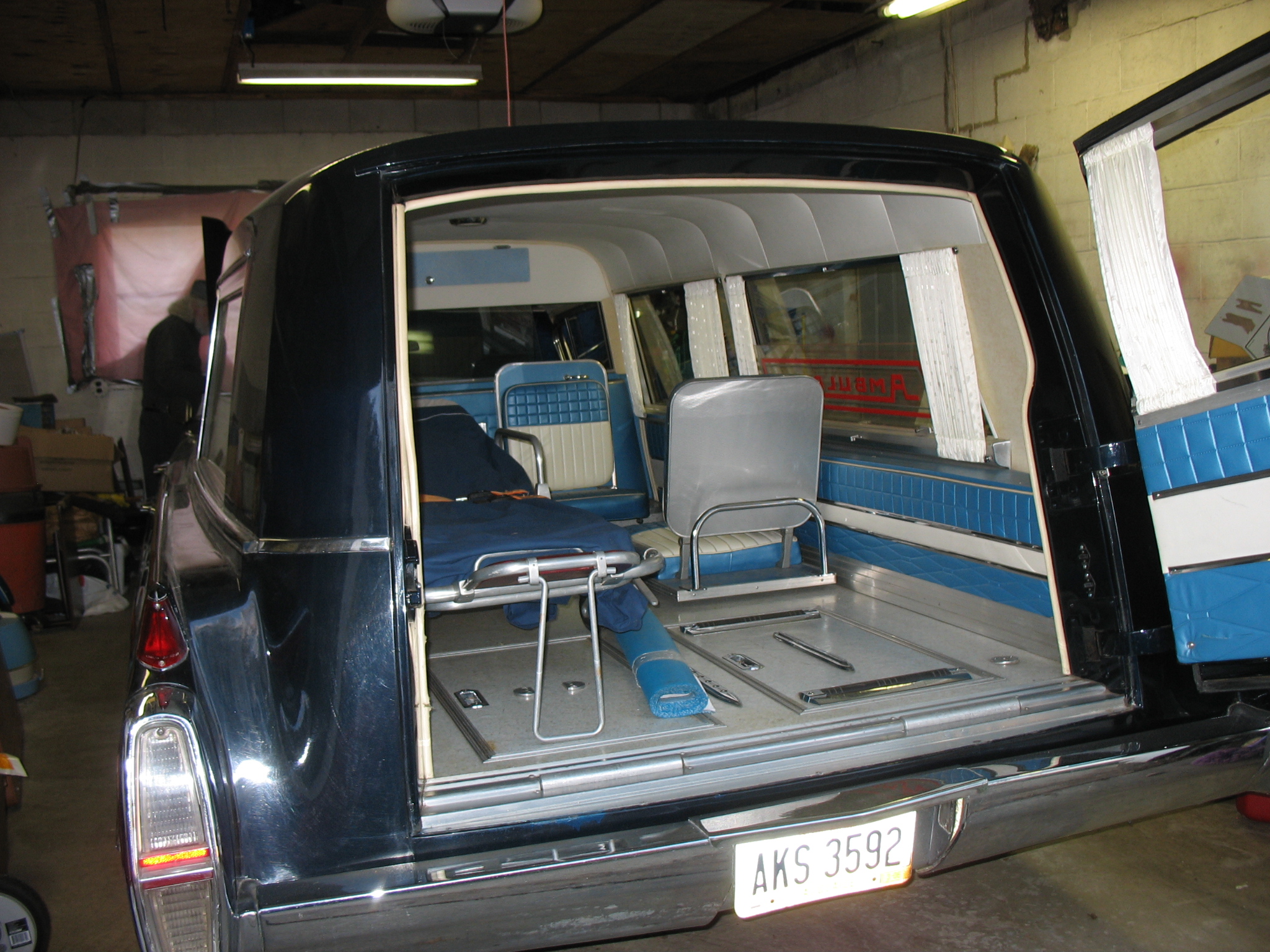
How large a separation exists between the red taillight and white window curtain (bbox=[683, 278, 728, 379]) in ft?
10.8

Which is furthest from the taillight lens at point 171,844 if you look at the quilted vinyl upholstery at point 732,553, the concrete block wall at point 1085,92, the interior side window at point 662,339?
the concrete block wall at point 1085,92

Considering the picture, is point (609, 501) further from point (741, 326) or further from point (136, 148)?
point (136, 148)

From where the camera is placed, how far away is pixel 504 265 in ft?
16.4

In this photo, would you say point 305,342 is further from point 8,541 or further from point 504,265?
point 8,541

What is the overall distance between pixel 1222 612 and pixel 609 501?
10.7ft

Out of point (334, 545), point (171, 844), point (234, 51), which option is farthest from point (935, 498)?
point (234, 51)

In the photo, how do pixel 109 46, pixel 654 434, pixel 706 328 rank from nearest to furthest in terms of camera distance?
pixel 706 328 < pixel 654 434 < pixel 109 46

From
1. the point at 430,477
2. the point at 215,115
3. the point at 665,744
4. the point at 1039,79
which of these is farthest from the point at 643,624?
the point at 215,115

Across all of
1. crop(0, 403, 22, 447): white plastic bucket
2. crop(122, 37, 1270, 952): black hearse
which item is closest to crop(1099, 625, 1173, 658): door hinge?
crop(122, 37, 1270, 952): black hearse

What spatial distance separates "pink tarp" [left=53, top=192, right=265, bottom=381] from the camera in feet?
28.8

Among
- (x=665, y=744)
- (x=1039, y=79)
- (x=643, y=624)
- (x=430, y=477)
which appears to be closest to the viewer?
(x=665, y=744)

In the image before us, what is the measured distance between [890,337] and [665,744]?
2.12 metres

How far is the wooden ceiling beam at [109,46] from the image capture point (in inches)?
246

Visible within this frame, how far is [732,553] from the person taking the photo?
3.73 meters
